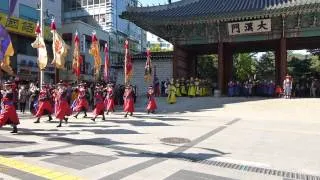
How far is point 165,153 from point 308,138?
5312 millimetres

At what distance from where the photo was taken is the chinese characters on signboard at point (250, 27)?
2728 centimetres

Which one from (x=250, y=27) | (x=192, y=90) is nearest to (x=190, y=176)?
(x=192, y=90)

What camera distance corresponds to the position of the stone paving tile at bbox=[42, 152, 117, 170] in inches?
341

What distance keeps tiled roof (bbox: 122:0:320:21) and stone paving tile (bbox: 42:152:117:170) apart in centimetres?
1883

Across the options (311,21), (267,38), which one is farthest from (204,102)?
(311,21)

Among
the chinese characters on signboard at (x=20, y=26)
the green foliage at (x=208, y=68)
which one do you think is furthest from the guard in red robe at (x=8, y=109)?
the green foliage at (x=208, y=68)

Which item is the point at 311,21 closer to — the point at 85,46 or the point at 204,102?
the point at 204,102

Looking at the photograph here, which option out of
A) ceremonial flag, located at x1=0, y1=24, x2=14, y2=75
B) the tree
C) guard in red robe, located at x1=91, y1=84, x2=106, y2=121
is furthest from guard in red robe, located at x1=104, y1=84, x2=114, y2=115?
the tree

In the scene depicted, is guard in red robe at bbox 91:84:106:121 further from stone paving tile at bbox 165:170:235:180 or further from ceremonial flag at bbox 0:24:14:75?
stone paving tile at bbox 165:170:235:180

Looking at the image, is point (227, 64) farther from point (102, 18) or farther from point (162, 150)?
point (162, 150)

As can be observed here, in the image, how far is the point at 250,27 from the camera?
27.7 m

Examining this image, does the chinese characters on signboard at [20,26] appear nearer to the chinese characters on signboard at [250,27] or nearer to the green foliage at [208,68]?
the chinese characters on signboard at [250,27]

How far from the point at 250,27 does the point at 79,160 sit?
20728 mm

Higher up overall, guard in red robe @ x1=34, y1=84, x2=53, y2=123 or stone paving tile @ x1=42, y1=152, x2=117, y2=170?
guard in red robe @ x1=34, y1=84, x2=53, y2=123
